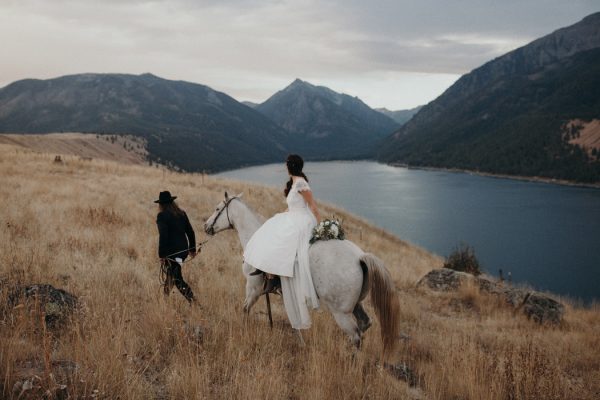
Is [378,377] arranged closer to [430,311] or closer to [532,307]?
[430,311]

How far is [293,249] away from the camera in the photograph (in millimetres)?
5188

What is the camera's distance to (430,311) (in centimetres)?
995

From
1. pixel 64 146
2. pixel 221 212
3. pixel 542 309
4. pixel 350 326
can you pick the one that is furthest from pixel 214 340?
pixel 64 146

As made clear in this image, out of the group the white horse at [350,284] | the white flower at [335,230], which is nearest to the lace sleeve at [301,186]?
the white flower at [335,230]

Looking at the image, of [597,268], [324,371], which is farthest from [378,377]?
[597,268]

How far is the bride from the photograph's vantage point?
5.09m

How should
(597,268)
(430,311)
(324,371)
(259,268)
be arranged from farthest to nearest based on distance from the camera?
(597,268)
(430,311)
(259,268)
(324,371)

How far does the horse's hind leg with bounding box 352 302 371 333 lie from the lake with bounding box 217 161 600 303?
36.2 m

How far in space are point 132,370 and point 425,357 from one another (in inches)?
153

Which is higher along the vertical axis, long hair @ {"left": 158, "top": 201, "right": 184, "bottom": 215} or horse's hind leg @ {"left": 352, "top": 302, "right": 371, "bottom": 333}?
long hair @ {"left": 158, "top": 201, "right": 184, "bottom": 215}

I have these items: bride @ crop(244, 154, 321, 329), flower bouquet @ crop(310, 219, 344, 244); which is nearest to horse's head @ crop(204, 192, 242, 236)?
bride @ crop(244, 154, 321, 329)

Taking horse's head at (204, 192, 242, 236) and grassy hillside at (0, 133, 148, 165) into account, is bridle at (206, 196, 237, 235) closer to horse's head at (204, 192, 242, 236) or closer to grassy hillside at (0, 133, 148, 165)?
horse's head at (204, 192, 242, 236)

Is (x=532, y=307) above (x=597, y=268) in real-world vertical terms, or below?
above

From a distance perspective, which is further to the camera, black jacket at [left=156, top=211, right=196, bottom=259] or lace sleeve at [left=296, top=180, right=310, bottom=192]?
black jacket at [left=156, top=211, right=196, bottom=259]
